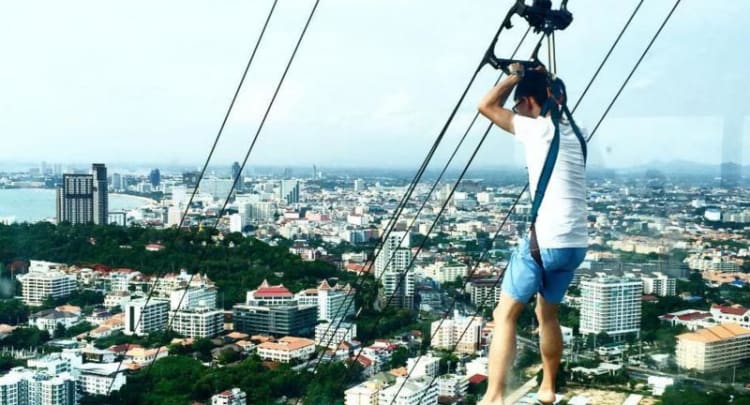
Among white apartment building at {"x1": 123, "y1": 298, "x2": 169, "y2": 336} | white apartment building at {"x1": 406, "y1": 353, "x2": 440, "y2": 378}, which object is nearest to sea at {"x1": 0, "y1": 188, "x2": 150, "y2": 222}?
white apartment building at {"x1": 123, "y1": 298, "x2": 169, "y2": 336}

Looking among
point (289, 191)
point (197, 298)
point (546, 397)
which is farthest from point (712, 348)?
point (289, 191)

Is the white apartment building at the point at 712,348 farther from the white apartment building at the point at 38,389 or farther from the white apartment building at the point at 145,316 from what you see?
the white apartment building at the point at 145,316

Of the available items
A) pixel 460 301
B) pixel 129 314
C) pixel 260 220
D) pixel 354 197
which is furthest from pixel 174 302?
pixel 460 301

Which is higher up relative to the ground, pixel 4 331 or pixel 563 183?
pixel 563 183

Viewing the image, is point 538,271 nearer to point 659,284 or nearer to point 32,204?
point 659,284

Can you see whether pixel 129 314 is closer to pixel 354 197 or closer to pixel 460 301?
pixel 354 197
